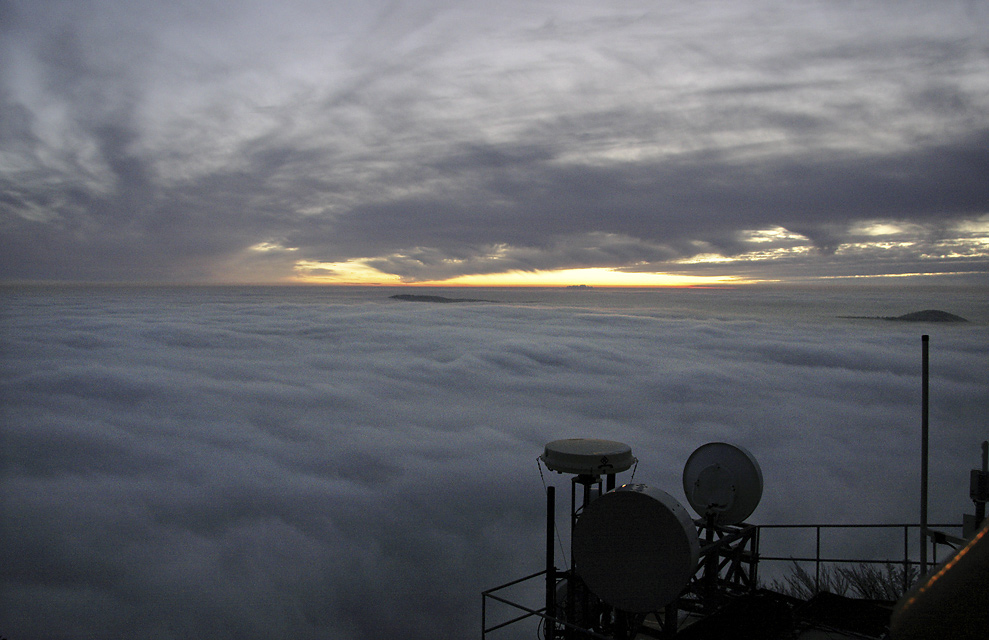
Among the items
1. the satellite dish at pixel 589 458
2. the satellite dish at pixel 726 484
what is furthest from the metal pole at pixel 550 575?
the satellite dish at pixel 726 484

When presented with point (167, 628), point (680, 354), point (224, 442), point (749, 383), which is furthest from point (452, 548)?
point (680, 354)

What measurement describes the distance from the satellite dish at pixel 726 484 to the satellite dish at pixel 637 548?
372 cm

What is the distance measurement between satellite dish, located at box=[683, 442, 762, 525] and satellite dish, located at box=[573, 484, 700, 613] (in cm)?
372

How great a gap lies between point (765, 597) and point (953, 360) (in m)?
225

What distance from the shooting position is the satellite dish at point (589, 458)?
1225 centimetres

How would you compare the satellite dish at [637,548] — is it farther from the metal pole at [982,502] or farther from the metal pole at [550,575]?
the metal pole at [982,502]

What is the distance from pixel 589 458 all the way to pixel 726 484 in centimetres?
407

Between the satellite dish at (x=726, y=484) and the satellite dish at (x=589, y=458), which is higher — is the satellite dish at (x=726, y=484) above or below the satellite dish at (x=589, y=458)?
below

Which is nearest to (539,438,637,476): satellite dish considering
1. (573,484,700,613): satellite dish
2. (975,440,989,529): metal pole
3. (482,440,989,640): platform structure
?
(482,440,989,640): platform structure

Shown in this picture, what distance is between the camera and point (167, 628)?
6075 cm

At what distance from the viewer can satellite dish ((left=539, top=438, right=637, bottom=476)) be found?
12.2m

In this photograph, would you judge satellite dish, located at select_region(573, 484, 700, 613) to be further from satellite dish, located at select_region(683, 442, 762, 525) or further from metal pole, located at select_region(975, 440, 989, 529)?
metal pole, located at select_region(975, 440, 989, 529)

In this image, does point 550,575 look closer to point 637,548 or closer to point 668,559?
point 637,548

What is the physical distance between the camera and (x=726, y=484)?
13.8 metres
